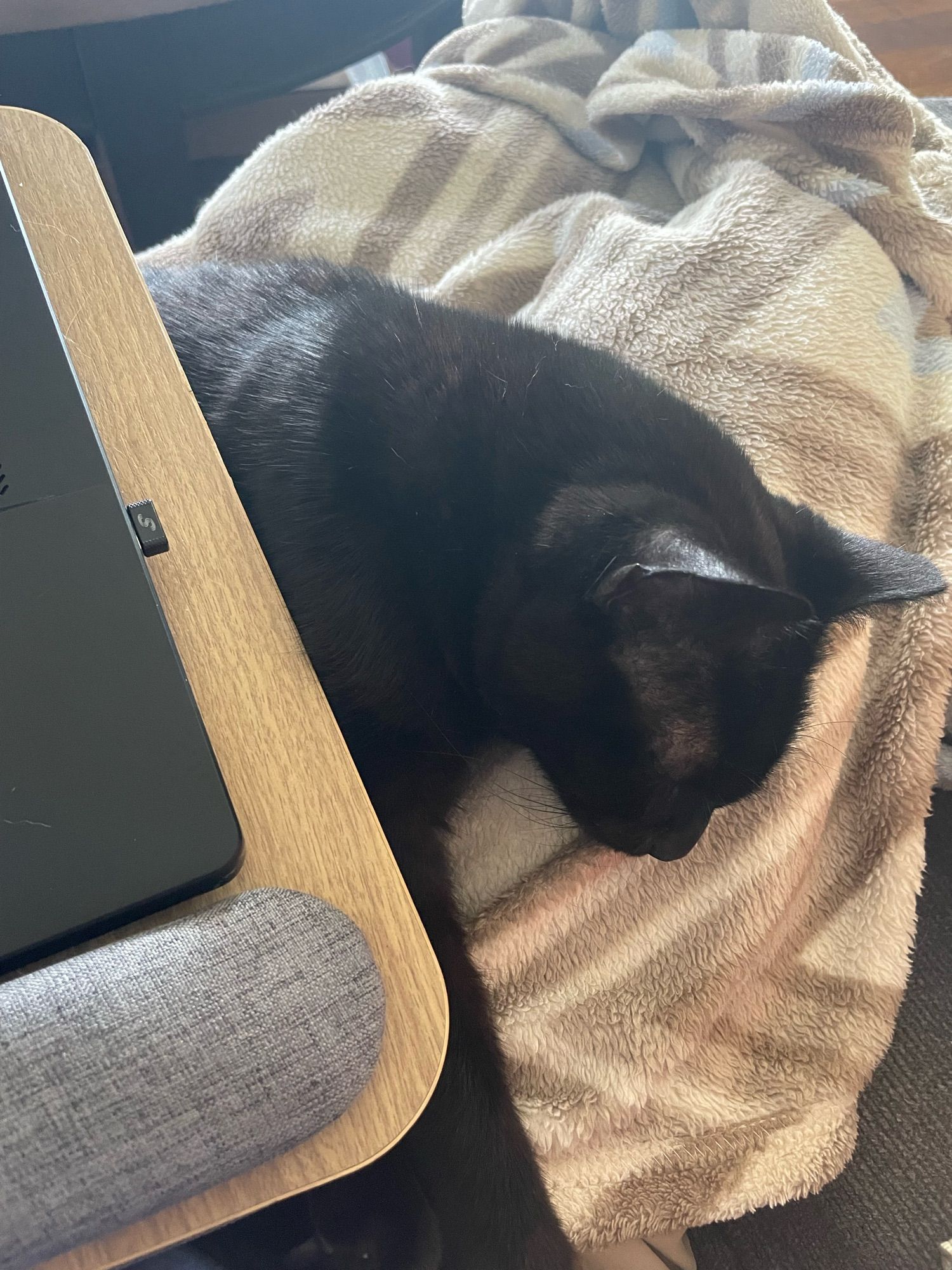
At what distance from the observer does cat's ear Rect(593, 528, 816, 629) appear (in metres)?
0.49

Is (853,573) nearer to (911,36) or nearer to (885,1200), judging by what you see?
(885,1200)

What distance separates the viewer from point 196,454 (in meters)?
0.53

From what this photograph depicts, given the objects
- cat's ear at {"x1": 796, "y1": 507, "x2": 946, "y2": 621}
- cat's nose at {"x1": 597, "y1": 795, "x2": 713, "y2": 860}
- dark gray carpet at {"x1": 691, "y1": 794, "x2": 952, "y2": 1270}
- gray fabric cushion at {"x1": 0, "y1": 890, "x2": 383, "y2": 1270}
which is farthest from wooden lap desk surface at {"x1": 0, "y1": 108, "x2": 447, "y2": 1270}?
dark gray carpet at {"x1": 691, "y1": 794, "x2": 952, "y2": 1270}

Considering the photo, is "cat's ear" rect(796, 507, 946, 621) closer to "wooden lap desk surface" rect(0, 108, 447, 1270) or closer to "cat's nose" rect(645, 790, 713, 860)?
"cat's nose" rect(645, 790, 713, 860)

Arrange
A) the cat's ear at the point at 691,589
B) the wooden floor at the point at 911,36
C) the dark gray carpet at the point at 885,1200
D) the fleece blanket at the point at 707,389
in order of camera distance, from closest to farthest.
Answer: the cat's ear at the point at 691,589 → the fleece blanket at the point at 707,389 → the dark gray carpet at the point at 885,1200 → the wooden floor at the point at 911,36

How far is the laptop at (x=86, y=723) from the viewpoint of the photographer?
38 cm

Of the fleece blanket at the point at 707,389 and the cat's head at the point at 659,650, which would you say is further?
the fleece blanket at the point at 707,389

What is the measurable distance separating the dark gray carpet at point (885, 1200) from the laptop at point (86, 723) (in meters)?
0.80

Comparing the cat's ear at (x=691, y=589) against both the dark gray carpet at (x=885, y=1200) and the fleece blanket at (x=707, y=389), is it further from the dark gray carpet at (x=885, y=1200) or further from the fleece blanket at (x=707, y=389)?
the dark gray carpet at (x=885, y=1200)

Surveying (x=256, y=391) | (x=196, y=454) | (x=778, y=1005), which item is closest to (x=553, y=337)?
(x=256, y=391)

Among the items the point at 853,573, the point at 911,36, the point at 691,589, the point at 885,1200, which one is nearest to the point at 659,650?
the point at 691,589

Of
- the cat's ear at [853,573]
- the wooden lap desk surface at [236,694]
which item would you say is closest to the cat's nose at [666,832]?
the cat's ear at [853,573]

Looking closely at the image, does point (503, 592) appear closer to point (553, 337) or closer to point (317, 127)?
point (553, 337)

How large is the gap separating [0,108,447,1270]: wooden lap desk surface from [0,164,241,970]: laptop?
3 centimetres
